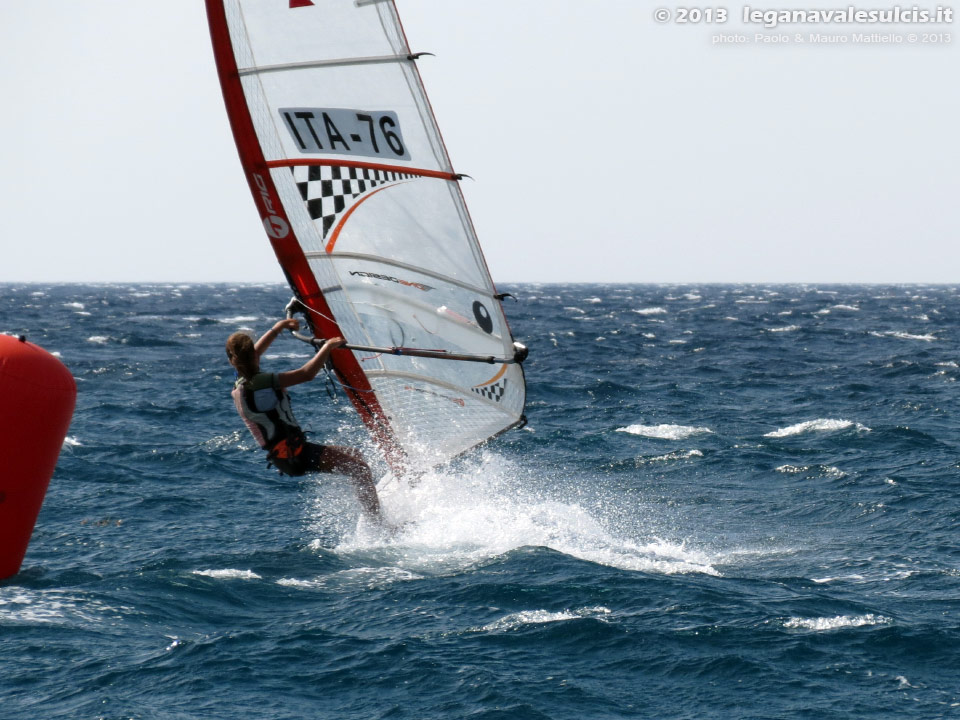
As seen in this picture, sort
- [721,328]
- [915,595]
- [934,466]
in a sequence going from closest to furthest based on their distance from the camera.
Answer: [915,595]
[934,466]
[721,328]

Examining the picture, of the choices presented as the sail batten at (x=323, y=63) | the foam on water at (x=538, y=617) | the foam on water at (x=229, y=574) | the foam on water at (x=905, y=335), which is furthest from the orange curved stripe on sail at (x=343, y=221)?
the foam on water at (x=905, y=335)

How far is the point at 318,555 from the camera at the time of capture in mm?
11695

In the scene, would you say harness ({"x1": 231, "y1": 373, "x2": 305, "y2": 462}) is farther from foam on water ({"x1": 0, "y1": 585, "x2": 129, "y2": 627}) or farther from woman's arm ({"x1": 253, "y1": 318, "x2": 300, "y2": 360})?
foam on water ({"x1": 0, "y1": 585, "x2": 129, "y2": 627})

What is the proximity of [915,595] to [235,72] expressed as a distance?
7921mm

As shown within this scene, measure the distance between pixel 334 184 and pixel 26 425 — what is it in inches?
134

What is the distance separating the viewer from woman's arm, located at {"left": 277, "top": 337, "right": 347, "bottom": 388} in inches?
347

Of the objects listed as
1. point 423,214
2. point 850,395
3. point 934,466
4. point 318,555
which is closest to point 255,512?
point 318,555

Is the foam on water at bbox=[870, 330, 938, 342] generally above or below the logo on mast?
below

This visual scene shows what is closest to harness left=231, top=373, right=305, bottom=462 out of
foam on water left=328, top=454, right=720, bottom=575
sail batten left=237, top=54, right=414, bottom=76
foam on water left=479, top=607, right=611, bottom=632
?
foam on water left=328, top=454, right=720, bottom=575

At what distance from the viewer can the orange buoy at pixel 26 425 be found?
8.89m

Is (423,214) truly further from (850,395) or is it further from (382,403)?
(850,395)

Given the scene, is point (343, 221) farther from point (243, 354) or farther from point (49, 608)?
point (49, 608)

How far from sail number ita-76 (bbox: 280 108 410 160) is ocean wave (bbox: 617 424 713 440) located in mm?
11109

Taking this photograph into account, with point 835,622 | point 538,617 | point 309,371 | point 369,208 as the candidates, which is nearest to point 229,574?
point 309,371
